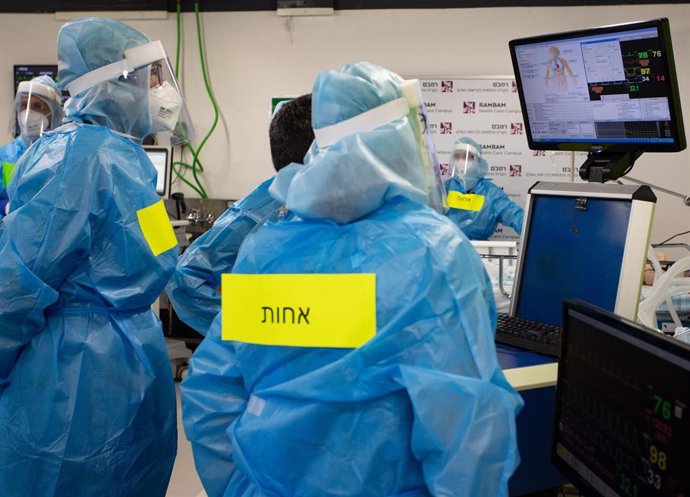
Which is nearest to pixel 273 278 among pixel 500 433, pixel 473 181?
pixel 500 433

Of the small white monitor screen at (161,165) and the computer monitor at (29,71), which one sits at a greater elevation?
the computer monitor at (29,71)

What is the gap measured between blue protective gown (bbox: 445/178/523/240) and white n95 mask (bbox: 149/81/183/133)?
3.24 metres

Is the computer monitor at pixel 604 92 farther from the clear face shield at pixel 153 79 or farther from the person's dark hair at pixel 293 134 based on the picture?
the clear face shield at pixel 153 79

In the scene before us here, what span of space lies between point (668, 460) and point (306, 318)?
0.53 m

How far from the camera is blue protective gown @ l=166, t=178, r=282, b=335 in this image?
2123mm

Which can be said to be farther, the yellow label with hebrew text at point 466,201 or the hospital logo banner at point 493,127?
the hospital logo banner at point 493,127

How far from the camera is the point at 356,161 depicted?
108 cm

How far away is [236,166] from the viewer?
5.66 metres

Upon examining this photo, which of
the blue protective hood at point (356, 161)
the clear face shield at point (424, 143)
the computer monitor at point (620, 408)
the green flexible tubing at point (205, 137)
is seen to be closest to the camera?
the computer monitor at point (620, 408)

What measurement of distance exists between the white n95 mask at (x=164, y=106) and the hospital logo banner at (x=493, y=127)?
3.36 meters

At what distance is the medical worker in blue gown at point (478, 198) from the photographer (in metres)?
5.12

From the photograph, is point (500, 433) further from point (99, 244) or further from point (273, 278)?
point (99, 244)

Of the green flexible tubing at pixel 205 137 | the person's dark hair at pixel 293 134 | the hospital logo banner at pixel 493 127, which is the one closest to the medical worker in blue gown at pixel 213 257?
the person's dark hair at pixel 293 134

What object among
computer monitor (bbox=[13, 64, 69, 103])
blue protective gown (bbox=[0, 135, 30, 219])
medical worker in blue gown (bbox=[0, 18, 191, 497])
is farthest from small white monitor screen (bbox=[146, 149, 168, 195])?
medical worker in blue gown (bbox=[0, 18, 191, 497])
